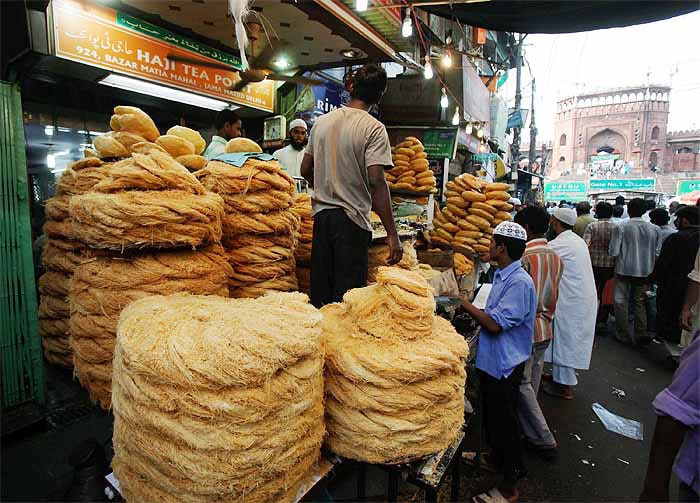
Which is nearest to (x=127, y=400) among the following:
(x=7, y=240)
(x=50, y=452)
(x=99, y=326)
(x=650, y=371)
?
(x=99, y=326)

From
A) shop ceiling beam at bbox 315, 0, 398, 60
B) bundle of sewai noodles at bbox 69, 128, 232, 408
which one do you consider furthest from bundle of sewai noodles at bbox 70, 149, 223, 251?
shop ceiling beam at bbox 315, 0, 398, 60

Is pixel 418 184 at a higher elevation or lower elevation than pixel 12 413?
higher

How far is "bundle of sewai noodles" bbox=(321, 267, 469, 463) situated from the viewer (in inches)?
58.4

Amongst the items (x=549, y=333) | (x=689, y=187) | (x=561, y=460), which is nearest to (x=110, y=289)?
(x=549, y=333)

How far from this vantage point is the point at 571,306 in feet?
14.1

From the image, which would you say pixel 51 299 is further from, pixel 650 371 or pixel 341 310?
pixel 650 371

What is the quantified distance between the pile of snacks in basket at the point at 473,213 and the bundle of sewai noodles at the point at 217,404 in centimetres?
444

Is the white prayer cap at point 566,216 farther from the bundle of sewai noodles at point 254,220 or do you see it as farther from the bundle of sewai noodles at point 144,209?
the bundle of sewai noodles at point 144,209

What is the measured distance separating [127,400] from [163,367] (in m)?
0.28

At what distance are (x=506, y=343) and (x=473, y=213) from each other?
3.04 metres

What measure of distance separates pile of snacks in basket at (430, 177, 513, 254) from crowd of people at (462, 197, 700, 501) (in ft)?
1.40

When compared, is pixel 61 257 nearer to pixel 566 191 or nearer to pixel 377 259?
pixel 377 259

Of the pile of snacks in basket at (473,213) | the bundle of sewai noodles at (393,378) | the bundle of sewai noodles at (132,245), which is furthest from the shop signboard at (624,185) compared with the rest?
the bundle of sewai noodles at (132,245)

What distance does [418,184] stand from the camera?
5.48 meters
